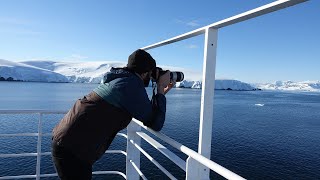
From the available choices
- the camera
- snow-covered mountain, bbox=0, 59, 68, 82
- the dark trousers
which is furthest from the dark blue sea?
snow-covered mountain, bbox=0, 59, 68, 82

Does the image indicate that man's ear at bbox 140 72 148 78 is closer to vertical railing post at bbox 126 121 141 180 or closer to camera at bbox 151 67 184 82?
camera at bbox 151 67 184 82

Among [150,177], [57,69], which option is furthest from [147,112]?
[57,69]

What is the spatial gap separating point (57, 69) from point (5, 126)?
524 feet

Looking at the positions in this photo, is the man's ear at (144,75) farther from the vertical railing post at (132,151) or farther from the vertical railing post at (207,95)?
the vertical railing post at (132,151)

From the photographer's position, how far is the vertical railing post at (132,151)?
2.53 meters

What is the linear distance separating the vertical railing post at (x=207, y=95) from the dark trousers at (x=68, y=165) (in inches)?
23.5

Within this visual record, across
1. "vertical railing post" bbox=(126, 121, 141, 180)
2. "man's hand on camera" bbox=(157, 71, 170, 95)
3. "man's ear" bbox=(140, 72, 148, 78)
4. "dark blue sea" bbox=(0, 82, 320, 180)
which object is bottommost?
"dark blue sea" bbox=(0, 82, 320, 180)

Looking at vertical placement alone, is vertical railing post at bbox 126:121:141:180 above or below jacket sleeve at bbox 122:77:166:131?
below

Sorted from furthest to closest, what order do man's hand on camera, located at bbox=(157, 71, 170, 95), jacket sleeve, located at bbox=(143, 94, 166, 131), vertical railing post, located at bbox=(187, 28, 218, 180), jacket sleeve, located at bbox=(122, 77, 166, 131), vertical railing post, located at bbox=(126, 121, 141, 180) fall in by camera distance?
vertical railing post, located at bbox=(126, 121, 141, 180) → man's hand on camera, located at bbox=(157, 71, 170, 95) → jacket sleeve, located at bbox=(143, 94, 166, 131) → jacket sleeve, located at bbox=(122, 77, 166, 131) → vertical railing post, located at bbox=(187, 28, 218, 180)

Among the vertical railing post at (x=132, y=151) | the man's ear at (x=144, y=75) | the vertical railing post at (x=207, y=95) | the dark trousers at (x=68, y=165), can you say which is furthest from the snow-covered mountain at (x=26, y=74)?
the vertical railing post at (x=207, y=95)

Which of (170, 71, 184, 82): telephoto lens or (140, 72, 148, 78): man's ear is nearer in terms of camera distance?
(140, 72, 148, 78): man's ear

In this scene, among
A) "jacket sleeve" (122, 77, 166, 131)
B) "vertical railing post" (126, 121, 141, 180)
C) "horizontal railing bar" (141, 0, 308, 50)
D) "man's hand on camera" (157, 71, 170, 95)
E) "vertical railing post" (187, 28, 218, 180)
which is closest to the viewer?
"horizontal railing bar" (141, 0, 308, 50)

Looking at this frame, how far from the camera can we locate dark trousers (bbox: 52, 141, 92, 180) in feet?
5.23

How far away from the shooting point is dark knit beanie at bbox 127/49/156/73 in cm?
163
